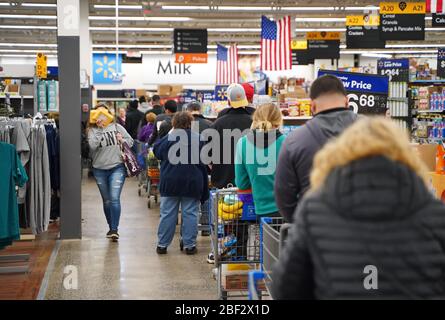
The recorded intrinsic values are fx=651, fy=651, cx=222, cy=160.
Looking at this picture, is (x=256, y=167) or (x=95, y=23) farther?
(x=95, y=23)

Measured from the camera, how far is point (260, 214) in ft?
17.0

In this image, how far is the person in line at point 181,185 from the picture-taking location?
7.66 metres

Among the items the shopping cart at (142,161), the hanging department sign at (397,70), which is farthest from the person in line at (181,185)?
the hanging department sign at (397,70)

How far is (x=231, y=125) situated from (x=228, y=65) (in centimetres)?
1528

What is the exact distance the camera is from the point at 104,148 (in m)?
8.49

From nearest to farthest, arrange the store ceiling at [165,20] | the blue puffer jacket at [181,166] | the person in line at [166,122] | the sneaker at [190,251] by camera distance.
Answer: the blue puffer jacket at [181,166] < the sneaker at [190,251] < the person in line at [166,122] < the store ceiling at [165,20]

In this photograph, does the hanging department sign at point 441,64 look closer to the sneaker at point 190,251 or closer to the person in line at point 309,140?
the sneaker at point 190,251

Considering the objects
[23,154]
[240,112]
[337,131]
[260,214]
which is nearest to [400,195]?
[337,131]

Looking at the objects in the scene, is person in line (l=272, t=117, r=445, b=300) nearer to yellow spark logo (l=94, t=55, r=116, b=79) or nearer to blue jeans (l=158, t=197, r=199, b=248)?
blue jeans (l=158, t=197, r=199, b=248)

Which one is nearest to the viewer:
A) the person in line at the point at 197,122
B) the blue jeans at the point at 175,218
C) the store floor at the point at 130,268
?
the store floor at the point at 130,268

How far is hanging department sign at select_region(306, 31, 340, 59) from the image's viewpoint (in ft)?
74.0

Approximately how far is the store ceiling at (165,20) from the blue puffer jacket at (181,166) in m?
12.3
